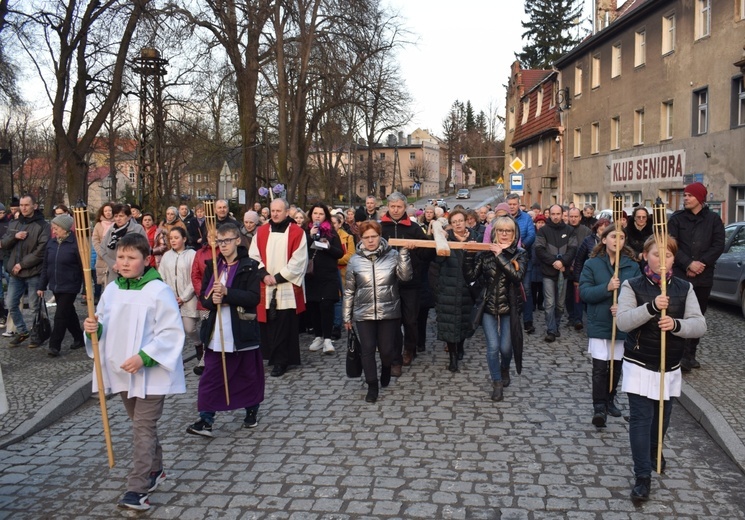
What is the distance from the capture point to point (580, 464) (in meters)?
5.60

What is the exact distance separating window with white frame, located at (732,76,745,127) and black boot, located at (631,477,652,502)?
62.8ft

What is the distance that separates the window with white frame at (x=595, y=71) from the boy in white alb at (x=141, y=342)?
30948 mm

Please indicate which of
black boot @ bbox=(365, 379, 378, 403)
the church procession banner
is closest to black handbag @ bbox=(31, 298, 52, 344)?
black boot @ bbox=(365, 379, 378, 403)

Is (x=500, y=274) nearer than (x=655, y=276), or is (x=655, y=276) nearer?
(x=655, y=276)

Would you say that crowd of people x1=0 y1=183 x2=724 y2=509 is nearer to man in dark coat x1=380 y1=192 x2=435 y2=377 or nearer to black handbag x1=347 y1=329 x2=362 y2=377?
man in dark coat x1=380 y1=192 x2=435 y2=377

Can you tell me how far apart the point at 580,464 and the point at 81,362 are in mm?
6381

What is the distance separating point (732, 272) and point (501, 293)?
7.26 meters

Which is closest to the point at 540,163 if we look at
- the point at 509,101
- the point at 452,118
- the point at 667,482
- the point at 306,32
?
the point at 509,101

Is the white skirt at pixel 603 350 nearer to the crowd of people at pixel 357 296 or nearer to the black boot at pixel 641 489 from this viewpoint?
the crowd of people at pixel 357 296

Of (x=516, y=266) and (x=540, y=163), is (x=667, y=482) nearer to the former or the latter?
(x=516, y=266)

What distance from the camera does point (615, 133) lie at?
30.9 meters

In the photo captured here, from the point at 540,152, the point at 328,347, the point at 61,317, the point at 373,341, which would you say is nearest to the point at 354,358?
the point at 373,341

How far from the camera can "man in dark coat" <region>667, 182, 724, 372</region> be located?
841cm

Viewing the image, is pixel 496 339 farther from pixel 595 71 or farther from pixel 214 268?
pixel 595 71
